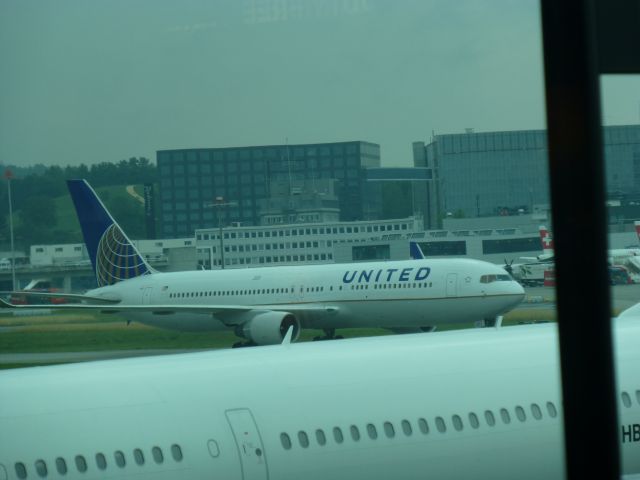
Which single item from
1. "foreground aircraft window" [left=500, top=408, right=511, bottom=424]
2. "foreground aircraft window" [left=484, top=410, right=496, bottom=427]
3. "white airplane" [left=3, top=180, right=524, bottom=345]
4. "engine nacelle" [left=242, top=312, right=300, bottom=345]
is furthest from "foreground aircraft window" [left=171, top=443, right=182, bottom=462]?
"engine nacelle" [left=242, top=312, right=300, bottom=345]

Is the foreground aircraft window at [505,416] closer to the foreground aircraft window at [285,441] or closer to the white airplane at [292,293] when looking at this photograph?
the foreground aircraft window at [285,441]

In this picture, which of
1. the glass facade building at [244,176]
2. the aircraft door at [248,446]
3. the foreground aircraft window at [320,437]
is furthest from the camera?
the glass facade building at [244,176]

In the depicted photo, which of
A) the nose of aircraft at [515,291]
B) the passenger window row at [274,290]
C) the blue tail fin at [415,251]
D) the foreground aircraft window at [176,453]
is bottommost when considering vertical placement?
the nose of aircraft at [515,291]

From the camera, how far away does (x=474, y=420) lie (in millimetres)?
5648

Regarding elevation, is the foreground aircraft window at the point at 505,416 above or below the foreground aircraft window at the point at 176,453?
below

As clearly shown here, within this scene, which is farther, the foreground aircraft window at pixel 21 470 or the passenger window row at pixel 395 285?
the passenger window row at pixel 395 285

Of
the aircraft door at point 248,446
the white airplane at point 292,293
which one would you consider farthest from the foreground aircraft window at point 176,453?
the white airplane at point 292,293

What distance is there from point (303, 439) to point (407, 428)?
0.64 m

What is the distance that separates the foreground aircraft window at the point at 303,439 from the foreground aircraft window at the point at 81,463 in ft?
3.75

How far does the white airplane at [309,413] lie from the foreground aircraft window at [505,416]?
0.04 feet

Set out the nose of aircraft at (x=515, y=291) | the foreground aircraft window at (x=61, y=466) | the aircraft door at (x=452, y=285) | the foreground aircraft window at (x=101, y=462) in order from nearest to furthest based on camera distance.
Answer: the foreground aircraft window at (x=61, y=466), the foreground aircraft window at (x=101, y=462), the nose of aircraft at (x=515, y=291), the aircraft door at (x=452, y=285)

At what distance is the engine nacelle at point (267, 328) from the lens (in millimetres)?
22266

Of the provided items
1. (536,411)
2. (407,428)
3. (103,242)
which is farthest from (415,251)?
(407,428)

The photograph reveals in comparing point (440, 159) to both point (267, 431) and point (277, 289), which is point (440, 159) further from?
point (267, 431)
